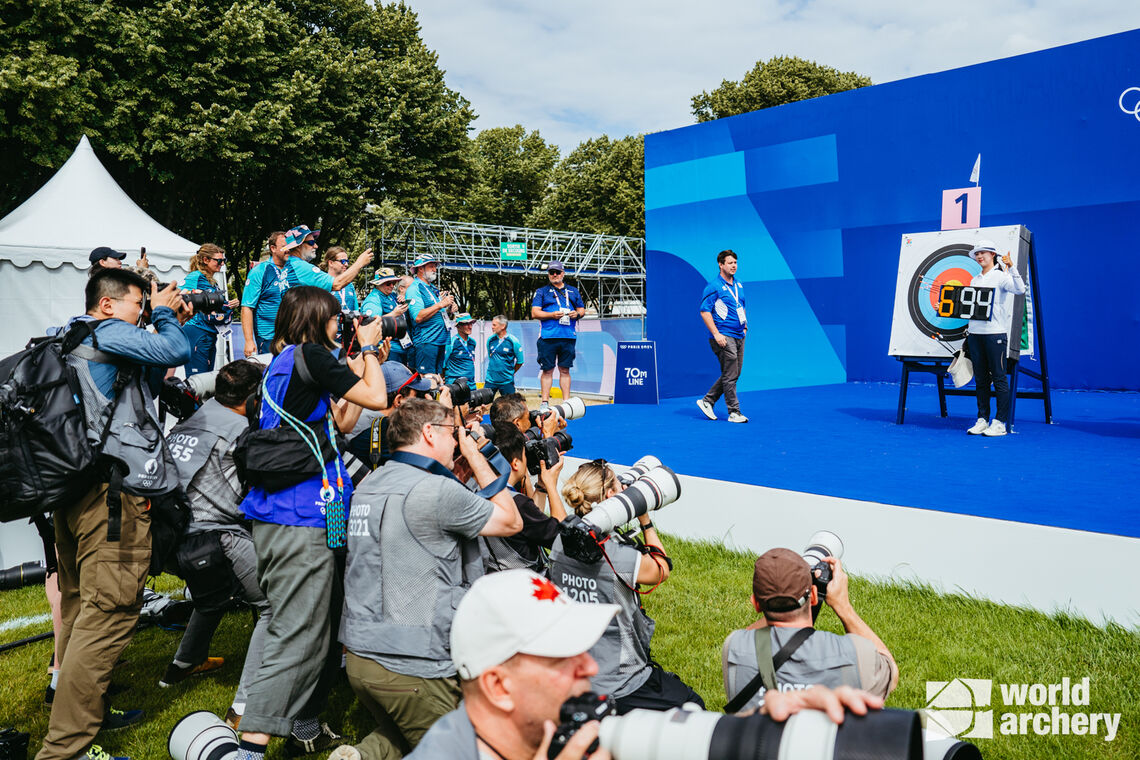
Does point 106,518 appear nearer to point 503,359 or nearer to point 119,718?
point 119,718

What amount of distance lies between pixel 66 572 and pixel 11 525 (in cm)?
249

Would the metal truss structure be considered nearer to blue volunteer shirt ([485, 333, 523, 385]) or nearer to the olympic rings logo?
the olympic rings logo

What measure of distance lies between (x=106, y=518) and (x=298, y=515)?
2.45 feet

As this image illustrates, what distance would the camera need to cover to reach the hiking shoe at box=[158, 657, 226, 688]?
362cm

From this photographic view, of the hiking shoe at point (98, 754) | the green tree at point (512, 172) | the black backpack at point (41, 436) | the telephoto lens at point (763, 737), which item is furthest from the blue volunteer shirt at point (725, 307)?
the green tree at point (512, 172)

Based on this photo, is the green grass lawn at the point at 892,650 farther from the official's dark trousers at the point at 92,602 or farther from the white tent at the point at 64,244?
the white tent at the point at 64,244

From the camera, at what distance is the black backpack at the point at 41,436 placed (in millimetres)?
2555

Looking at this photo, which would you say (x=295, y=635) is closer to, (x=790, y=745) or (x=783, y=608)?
(x=783, y=608)

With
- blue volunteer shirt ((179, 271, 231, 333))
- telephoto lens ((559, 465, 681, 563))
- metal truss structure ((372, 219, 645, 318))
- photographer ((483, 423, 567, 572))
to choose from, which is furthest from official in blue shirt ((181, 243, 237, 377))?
metal truss structure ((372, 219, 645, 318))

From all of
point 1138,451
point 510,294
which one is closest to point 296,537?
point 1138,451

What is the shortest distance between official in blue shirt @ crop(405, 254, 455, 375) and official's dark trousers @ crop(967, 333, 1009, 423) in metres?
4.80

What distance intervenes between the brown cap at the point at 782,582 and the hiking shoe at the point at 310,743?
1.88 metres

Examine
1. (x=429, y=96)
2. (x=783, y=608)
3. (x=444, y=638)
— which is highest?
(x=429, y=96)

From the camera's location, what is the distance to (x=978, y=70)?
35.1ft
